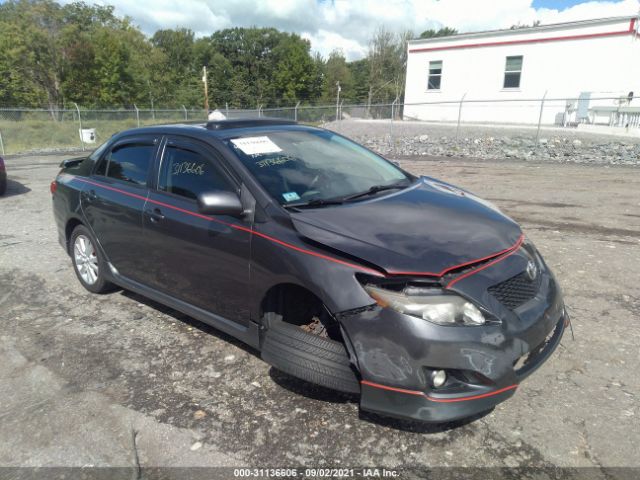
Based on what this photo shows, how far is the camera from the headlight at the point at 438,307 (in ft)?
7.50

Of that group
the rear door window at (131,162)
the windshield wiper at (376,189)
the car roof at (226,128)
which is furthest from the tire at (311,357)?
the rear door window at (131,162)

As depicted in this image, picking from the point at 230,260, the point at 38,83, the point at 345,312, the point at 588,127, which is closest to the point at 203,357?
the point at 230,260

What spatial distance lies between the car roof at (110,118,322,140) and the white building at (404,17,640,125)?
17.0m

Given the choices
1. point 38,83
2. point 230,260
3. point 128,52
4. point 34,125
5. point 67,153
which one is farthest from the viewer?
point 128,52

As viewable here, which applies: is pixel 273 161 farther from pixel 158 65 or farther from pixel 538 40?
pixel 158 65

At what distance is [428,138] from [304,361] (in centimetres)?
1942

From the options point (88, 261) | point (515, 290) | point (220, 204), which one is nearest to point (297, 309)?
point (220, 204)

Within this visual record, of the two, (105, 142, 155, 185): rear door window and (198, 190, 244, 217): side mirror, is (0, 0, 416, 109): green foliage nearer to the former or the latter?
(105, 142, 155, 185): rear door window

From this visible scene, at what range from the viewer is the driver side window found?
10.9 ft

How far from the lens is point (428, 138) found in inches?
816

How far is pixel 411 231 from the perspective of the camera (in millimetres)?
2674

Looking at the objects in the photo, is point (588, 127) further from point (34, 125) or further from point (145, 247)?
point (34, 125)

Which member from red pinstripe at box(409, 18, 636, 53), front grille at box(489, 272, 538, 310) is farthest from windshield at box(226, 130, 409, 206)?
red pinstripe at box(409, 18, 636, 53)

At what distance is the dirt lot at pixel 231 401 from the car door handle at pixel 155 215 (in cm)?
100
